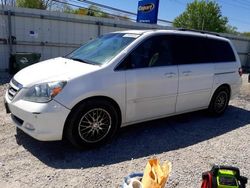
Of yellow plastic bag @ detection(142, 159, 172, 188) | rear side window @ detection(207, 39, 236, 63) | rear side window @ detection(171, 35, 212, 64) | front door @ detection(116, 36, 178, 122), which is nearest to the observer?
yellow plastic bag @ detection(142, 159, 172, 188)

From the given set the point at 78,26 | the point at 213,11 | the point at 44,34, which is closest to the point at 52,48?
A: the point at 44,34

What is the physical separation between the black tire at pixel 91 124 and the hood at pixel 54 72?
17.8 inches

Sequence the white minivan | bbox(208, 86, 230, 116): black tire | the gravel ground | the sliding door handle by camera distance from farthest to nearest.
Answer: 1. bbox(208, 86, 230, 116): black tire
2. the sliding door handle
3. the white minivan
4. the gravel ground

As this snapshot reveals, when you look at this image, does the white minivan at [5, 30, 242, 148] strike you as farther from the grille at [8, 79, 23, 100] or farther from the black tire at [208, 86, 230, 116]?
the black tire at [208, 86, 230, 116]

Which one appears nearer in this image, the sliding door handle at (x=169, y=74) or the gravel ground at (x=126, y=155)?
the gravel ground at (x=126, y=155)

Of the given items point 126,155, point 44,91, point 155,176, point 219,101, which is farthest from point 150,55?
point 155,176

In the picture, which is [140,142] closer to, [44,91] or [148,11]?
[44,91]

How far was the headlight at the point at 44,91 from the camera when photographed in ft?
12.3

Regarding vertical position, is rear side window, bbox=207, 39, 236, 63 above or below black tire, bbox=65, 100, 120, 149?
above

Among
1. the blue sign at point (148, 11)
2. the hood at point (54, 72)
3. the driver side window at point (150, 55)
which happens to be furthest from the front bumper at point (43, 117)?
the blue sign at point (148, 11)

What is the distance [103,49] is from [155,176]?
109 inches

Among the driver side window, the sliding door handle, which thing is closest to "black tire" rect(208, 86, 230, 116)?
the sliding door handle

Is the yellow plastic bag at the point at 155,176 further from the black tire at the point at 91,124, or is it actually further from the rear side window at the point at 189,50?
the rear side window at the point at 189,50

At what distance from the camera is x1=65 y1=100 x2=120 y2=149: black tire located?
3.91 metres
